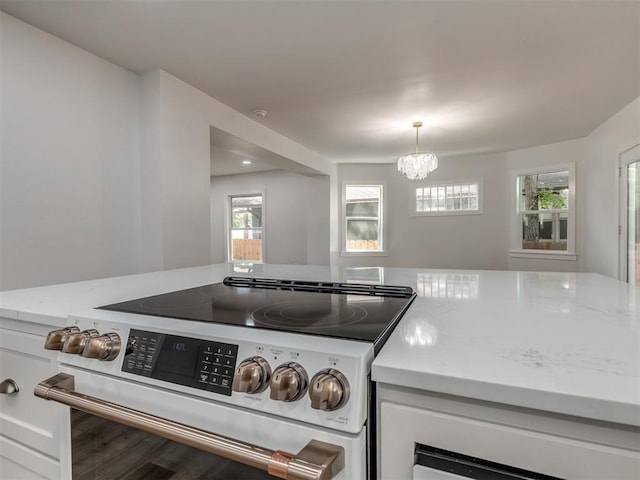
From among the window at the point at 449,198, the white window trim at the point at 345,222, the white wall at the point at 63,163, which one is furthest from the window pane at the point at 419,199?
the white wall at the point at 63,163

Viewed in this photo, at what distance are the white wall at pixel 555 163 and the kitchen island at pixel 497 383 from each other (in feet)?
15.2

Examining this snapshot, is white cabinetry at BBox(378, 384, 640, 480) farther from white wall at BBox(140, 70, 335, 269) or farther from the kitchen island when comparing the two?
white wall at BBox(140, 70, 335, 269)

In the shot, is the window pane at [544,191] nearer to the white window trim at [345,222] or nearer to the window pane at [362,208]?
the white window trim at [345,222]

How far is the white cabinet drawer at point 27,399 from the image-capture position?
0.90 m

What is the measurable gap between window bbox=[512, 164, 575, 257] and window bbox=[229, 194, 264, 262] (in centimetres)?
460

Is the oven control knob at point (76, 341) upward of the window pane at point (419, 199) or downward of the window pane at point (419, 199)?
downward

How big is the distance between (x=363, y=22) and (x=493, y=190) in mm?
4282

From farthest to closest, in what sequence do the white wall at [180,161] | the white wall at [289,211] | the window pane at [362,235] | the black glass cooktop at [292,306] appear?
the window pane at [362,235] → the white wall at [289,211] → the white wall at [180,161] → the black glass cooktop at [292,306]

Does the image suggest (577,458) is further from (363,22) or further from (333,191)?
(333,191)

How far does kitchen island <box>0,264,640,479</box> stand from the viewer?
46cm

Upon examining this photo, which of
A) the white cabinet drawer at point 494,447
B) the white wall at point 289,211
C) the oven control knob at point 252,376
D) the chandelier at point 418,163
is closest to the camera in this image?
the white cabinet drawer at point 494,447

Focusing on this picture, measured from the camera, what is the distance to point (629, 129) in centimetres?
337

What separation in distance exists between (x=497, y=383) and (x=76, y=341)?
89 cm

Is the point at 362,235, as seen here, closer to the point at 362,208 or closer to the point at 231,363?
the point at 362,208
